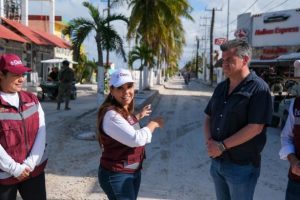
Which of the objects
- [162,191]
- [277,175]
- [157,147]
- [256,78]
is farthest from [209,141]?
[157,147]

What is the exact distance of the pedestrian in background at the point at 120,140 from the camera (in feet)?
11.7

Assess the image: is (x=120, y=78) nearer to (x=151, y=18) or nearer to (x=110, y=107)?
(x=110, y=107)

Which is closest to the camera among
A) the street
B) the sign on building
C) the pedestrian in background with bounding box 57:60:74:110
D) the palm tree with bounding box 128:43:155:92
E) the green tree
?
the street

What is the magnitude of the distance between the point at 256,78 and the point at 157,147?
21.6ft

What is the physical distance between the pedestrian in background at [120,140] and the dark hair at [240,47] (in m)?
0.80

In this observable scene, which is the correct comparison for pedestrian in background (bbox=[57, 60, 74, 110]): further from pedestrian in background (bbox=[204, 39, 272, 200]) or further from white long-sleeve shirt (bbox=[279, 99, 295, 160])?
white long-sleeve shirt (bbox=[279, 99, 295, 160])

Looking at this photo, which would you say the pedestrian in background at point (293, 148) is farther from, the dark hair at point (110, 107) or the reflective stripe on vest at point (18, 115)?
the reflective stripe on vest at point (18, 115)

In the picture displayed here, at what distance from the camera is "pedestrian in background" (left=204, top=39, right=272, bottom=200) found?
3.58 meters

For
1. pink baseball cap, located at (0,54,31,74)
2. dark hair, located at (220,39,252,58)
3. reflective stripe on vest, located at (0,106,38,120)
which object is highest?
dark hair, located at (220,39,252,58)

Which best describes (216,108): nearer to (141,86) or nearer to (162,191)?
(162,191)

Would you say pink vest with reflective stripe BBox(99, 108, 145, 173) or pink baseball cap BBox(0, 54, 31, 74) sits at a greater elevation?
pink baseball cap BBox(0, 54, 31, 74)

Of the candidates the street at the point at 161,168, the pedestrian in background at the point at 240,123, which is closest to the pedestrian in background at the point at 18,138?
the pedestrian in background at the point at 240,123

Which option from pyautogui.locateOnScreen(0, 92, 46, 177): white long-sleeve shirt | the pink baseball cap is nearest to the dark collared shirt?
pyautogui.locateOnScreen(0, 92, 46, 177): white long-sleeve shirt

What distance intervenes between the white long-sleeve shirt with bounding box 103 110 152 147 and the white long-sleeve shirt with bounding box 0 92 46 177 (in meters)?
0.57
